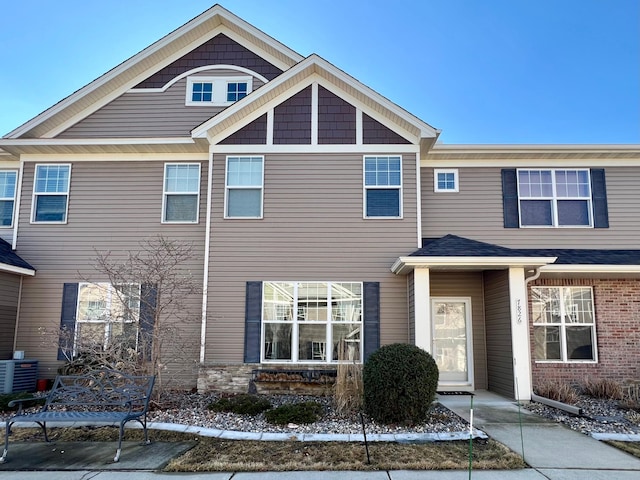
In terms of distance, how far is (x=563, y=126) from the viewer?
4800 cm

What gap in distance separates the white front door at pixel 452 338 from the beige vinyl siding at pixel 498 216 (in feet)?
5.13

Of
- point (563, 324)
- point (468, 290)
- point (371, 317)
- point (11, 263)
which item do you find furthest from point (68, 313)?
point (563, 324)

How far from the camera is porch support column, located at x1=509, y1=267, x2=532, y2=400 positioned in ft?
29.0

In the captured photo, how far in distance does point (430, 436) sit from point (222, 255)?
564cm

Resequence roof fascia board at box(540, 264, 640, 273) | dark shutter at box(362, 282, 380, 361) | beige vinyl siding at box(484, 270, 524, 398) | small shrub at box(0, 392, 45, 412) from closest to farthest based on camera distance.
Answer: small shrub at box(0, 392, 45, 412), beige vinyl siding at box(484, 270, 524, 398), roof fascia board at box(540, 264, 640, 273), dark shutter at box(362, 282, 380, 361)

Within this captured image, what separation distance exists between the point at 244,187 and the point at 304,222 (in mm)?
1498

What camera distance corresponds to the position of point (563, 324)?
1026 cm

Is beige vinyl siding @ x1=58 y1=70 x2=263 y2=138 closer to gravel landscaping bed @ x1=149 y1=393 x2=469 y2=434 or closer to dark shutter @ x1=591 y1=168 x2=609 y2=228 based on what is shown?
gravel landscaping bed @ x1=149 y1=393 x2=469 y2=434

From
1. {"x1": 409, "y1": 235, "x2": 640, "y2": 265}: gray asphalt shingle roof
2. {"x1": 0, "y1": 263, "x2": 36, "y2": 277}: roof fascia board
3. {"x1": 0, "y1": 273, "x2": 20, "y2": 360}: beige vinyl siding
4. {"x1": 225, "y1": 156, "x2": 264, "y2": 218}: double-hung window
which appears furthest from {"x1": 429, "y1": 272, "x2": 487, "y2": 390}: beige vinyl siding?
{"x1": 0, "y1": 273, "x2": 20, "y2": 360}: beige vinyl siding

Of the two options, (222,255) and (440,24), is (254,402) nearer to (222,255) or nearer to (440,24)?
(222,255)

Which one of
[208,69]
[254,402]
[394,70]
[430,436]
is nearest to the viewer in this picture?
[430,436]

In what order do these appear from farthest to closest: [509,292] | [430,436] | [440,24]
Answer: [440,24]
[509,292]
[430,436]

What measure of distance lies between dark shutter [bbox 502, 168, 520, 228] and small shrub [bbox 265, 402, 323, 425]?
20.5ft

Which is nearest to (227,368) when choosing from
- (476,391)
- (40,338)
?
(40,338)
